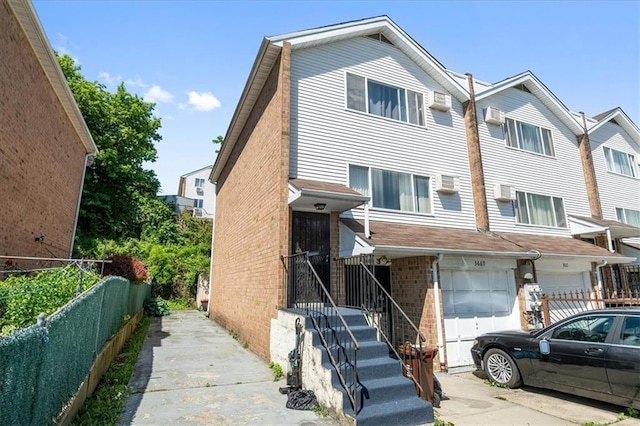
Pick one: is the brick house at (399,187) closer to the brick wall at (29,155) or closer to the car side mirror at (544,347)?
the car side mirror at (544,347)

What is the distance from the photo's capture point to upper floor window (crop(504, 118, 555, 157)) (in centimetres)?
1369

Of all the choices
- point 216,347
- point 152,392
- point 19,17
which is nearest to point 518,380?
point 152,392

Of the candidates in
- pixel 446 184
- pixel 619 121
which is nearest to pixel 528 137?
pixel 446 184

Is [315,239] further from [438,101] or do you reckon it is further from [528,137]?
[528,137]

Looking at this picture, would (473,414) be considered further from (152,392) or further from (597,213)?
(597,213)

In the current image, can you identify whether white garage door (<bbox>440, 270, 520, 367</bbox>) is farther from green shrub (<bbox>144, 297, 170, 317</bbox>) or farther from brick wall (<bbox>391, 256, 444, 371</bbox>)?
Answer: green shrub (<bbox>144, 297, 170, 317</bbox>)

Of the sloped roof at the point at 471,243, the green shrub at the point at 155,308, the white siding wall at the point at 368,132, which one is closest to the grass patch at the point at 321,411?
the sloped roof at the point at 471,243

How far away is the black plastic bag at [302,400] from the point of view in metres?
5.52

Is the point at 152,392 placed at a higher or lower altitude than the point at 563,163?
lower

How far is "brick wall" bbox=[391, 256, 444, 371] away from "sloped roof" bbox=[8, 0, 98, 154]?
11331mm

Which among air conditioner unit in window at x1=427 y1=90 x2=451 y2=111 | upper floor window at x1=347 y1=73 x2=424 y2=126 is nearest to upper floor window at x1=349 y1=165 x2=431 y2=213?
upper floor window at x1=347 y1=73 x2=424 y2=126

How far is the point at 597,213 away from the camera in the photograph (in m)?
14.8

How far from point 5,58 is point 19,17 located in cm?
124

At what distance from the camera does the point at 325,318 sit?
21.0 ft
